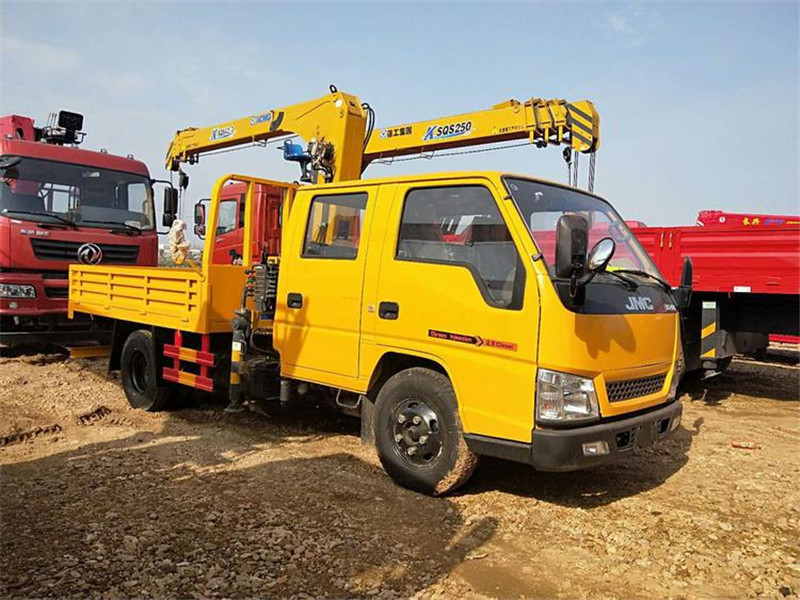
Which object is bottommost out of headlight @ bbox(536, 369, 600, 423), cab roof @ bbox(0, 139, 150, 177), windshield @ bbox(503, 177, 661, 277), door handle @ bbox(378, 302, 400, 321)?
headlight @ bbox(536, 369, 600, 423)

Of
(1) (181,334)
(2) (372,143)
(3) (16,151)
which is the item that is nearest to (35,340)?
(3) (16,151)

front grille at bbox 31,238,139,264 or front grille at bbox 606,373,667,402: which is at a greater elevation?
front grille at bbox 31,238,139,264

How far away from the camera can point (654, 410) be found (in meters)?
4.17

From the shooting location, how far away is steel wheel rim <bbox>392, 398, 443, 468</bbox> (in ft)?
13.3

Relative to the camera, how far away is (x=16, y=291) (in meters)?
7.65

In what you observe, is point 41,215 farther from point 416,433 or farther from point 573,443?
point 573,443

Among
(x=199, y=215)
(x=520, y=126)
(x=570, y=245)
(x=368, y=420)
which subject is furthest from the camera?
(x=520, y=126)

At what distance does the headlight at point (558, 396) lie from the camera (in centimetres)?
354

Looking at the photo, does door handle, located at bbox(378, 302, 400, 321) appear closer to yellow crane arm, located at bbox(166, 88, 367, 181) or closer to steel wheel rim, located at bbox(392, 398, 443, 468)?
steel wheel rim, located at bbox(392, 398, 443, 468)

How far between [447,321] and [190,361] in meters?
2.87

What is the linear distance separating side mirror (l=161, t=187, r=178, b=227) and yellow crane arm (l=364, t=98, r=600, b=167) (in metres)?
3.52

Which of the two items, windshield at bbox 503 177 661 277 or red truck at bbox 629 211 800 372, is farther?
red truck at bbox 629 211 800 372

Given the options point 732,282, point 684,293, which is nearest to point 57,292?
point 684,293

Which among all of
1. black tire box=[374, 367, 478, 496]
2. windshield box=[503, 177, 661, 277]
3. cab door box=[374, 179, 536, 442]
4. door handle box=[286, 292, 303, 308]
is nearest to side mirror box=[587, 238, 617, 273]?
windshield box=[503, 177, 661, 277]
